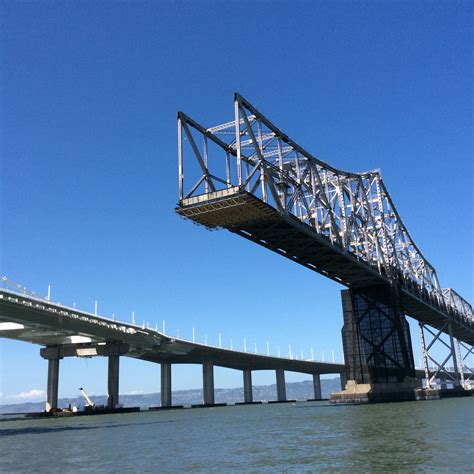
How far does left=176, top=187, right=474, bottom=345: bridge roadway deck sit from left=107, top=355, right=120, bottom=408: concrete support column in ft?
154

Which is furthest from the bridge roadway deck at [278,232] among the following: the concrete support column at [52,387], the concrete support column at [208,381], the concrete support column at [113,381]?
the concrete support column at [208,381]

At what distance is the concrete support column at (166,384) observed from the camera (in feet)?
491

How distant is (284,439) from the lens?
3369 cm

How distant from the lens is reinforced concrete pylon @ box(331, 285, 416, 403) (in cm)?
8925

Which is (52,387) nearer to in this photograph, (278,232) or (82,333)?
(82,333)

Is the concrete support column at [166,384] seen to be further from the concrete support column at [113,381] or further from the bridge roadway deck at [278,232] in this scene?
the bridge roadway deck at [278,232]

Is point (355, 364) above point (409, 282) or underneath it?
underneath

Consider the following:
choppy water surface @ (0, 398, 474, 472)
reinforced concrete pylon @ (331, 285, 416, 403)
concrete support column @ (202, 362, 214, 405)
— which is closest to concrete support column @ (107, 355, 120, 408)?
reinforced concrete pylon @ (331, 285, 416, 403)

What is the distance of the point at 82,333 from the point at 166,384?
62.7 meters

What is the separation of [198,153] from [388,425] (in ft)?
99.7

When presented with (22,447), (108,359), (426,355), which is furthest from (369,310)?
(22,447)

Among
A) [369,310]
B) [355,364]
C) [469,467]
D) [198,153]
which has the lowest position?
[469,467]

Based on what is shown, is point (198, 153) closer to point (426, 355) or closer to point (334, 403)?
point (334, 403)

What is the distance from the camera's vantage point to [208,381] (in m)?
158
